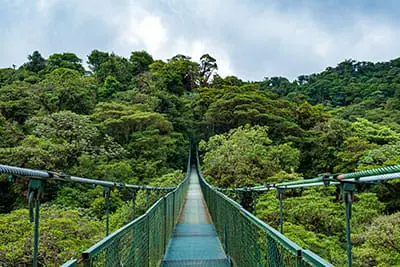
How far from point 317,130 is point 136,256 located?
17320 mm

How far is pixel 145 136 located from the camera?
18328 mm

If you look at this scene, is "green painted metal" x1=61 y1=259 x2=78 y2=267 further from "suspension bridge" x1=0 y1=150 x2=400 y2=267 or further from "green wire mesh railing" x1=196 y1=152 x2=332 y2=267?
"green wire mesh railing" x1=196 y1=152 x2=332 y2=267

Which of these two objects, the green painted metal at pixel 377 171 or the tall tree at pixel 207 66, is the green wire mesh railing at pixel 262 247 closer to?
the green painted metal at pixel 377 171

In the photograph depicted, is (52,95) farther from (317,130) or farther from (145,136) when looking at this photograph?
(317,130)

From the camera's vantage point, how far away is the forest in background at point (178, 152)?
6367mm

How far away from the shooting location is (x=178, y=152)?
23.0 m

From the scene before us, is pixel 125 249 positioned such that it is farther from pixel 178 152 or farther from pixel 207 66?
pixel 207 66

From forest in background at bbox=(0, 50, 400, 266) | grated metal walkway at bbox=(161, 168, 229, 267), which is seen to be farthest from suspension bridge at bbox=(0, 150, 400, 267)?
forest in background at bbox=(0, 50, 400, 266)

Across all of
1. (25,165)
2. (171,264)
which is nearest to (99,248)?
(171,264)

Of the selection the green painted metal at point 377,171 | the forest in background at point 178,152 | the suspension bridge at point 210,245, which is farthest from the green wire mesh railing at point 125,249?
the forest in background at point 178,152

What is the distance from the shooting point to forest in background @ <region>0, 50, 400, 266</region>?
637 cm

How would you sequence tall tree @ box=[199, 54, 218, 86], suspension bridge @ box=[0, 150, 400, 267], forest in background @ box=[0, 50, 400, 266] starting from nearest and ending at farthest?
1. suspension bridge @ box=[0, 150, 400, 267]
2. forest in background @ box=[0, 50, 400, 266]
3. tall tree @ box=[199, 54, 218, 86]

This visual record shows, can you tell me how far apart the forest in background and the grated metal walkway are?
52.1 inches

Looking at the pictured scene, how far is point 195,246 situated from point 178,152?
60.3 ft
